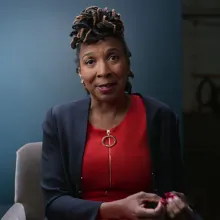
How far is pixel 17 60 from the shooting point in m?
1.84

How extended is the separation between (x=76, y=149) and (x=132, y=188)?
228 millimetres

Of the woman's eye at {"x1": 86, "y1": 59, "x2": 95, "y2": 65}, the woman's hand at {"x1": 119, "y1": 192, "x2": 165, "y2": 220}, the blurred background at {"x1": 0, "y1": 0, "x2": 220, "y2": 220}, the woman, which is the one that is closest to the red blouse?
the woman

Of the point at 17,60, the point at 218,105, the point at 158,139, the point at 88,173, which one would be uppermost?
the point at 17,60

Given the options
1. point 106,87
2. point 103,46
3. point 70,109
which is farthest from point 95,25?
point 70,109

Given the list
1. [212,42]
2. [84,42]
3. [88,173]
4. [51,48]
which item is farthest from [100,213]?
[51,48]

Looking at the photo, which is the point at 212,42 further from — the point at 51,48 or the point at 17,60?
the point at 17,60

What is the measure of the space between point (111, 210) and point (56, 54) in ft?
3.02

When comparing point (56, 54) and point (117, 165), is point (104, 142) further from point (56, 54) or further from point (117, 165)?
point (56, 54)

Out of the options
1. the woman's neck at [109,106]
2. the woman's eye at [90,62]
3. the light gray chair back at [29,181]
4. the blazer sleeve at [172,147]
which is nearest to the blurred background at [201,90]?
the blazer sleeve at [172,147]

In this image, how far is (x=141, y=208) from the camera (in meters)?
1.11

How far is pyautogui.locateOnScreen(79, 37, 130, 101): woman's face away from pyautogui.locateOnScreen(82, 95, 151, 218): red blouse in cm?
14

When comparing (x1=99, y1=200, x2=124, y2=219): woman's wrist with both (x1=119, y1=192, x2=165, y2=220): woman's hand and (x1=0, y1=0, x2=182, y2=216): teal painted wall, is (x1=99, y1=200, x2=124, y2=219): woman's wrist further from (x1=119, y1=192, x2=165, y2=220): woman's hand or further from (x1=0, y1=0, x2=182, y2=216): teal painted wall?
(x1=0, y1=0, x2=182, y2=216): teal painted wall

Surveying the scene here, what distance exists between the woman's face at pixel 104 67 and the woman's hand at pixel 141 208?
34cm

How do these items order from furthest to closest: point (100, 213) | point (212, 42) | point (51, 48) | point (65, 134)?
point (51, 48) < point (212, 42) < point (65, 134) < point (100, 213)
